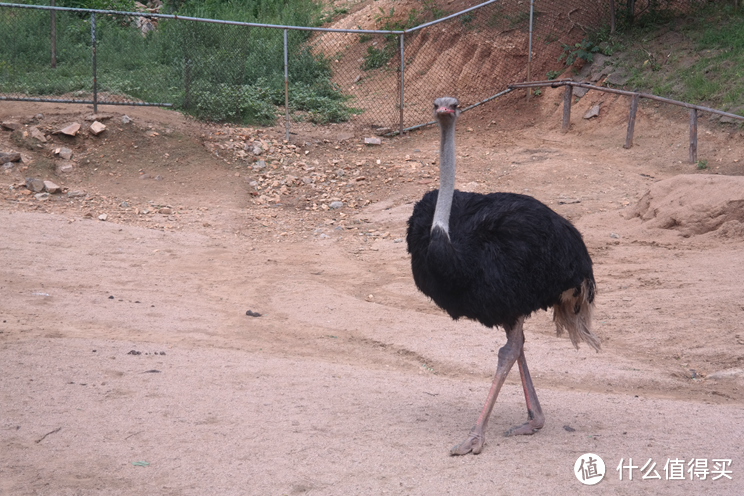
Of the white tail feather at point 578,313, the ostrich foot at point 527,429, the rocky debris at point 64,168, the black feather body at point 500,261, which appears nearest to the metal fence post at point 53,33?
the rocky debris at point 64,168

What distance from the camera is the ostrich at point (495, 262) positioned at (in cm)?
399

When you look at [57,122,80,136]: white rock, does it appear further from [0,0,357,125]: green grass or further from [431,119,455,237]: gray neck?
[431,119,455,237]: gray neck

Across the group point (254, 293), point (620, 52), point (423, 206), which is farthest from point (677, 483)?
point (620, 52)

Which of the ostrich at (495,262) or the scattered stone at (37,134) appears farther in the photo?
the scattered stone at (37,134)

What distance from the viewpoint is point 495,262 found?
4027 mm

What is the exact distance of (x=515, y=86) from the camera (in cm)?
1434

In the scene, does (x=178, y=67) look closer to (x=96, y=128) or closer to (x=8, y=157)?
(x=96, y=128)

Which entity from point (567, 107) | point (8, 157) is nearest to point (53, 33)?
point (8, 157)

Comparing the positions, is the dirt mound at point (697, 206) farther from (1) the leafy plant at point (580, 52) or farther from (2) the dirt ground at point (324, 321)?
(1) the leafy plant at point (580, 52)

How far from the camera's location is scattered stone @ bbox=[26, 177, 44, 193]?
33.4ft

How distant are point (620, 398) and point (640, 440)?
961 millimetres

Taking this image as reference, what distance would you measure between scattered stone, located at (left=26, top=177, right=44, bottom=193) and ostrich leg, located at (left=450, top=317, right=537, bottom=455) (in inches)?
320

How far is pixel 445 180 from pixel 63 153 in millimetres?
8518

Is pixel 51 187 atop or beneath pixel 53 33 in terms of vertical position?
beneath
